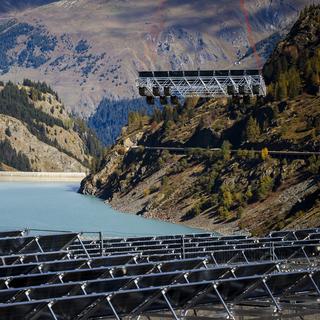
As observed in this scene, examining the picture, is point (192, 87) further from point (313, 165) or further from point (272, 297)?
point (313, 165)

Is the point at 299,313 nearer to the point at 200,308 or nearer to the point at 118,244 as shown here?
the point at 200,308

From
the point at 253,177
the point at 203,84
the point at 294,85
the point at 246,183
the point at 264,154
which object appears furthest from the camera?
the point at 294,85

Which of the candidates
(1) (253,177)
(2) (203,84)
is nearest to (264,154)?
(1) (253,177)

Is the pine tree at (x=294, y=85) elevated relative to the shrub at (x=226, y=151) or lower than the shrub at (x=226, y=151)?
elevated

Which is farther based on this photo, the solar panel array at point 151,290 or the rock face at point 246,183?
the rock face at point 246,183

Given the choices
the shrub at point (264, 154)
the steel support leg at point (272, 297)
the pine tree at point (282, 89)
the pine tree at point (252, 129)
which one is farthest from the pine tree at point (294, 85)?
the steel support leg at point (272, 297)

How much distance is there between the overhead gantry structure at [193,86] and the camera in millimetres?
74125

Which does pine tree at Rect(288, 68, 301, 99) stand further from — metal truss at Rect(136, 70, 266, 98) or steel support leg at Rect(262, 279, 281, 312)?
steel support leg at Rect(262, 279, 281, 312)

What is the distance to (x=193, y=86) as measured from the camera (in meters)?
79.2

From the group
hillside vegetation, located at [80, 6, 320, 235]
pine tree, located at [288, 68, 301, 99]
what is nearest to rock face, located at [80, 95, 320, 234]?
hillside vegetation, located at [80, 6, 320, 235]

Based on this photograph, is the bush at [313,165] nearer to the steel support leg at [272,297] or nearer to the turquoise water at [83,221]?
the turquoise water at [83,221]

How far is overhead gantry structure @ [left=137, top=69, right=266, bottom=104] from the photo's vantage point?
243ft

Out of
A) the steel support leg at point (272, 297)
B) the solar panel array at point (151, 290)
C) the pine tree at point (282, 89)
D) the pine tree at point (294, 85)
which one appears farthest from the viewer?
the pine tree at point (294, 85)

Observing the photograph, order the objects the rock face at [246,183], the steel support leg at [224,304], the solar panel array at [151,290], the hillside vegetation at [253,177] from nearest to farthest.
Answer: the solar panel array at [151,290], the steel support leg at [224,304], the rock face at [246,183], the hillside vegetation at [253,177]
